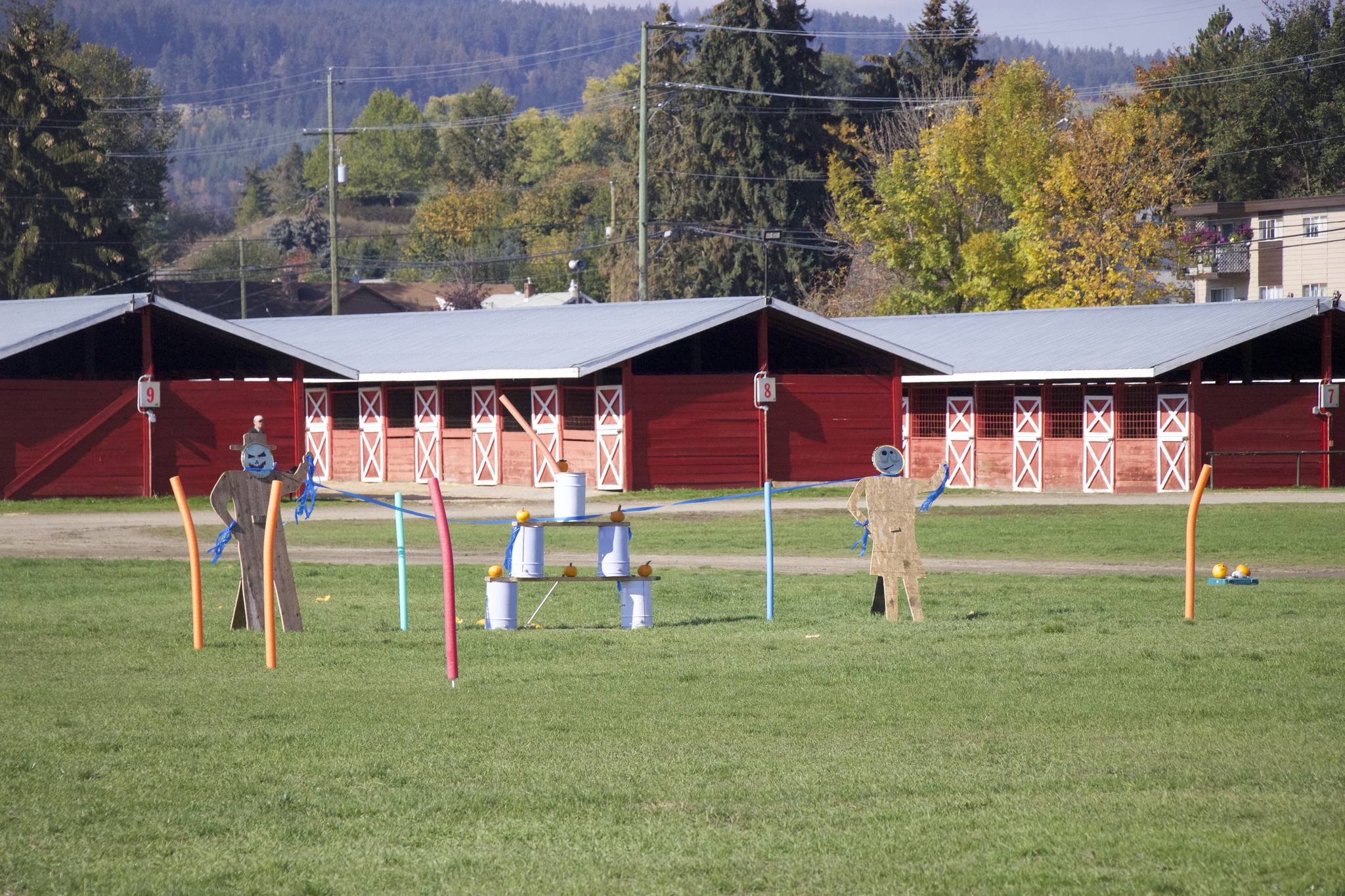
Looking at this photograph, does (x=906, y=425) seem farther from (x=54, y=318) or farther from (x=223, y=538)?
(x=223, y=538)

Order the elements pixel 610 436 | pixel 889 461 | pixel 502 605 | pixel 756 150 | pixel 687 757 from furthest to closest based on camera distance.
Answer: pixel 756 150 < pixel 610 436 < pixel 889 461 < pixel 502 605 < pixel 687 757

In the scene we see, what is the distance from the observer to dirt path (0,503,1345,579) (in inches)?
776

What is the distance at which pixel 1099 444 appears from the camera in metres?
37.0

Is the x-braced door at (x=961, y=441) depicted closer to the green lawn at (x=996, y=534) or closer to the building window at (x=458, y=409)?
the green lawn at (x=996, y=534)

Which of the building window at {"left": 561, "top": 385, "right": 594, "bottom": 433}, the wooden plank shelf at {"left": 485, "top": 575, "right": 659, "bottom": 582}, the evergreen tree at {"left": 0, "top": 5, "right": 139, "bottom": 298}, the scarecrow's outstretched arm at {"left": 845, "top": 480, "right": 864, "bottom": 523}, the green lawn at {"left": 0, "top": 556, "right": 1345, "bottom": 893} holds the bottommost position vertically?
the green lawn at {"left": 0, "top": 556, "right": 1345, "bottom": 893}

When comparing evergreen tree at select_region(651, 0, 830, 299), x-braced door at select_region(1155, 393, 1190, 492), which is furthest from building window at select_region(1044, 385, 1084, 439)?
evergreen tree at select_region(651, 0, 830, 299)

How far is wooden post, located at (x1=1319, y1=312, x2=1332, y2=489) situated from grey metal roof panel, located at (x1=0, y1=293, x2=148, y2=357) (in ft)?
83.4

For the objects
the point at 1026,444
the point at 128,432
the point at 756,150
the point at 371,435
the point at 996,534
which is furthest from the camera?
the point at 756,150

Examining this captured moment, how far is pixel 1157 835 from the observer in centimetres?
677

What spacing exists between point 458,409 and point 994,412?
508 inches

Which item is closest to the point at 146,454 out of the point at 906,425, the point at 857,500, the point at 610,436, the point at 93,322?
the point at 93,322

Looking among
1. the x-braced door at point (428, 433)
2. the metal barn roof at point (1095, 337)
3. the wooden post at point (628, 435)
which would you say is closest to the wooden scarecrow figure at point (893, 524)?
the wooden post at point (628, 435)

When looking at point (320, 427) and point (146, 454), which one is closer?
point (146, 454)

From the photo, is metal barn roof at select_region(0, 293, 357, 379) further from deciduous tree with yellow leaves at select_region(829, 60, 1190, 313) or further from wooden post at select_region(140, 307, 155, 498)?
deciduous tree with yellow leaves at select_region(829, 60, 1190, 313)
